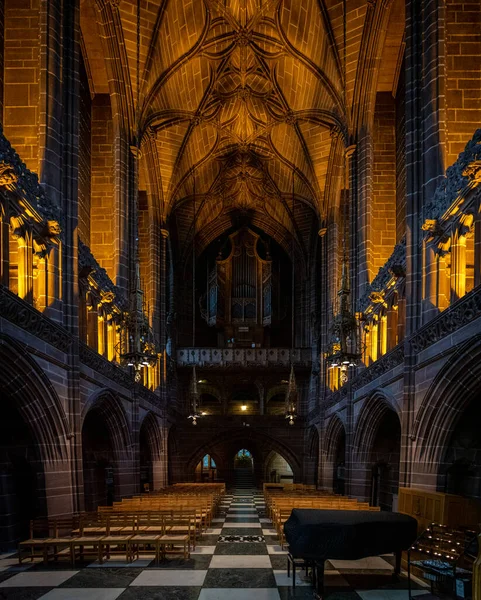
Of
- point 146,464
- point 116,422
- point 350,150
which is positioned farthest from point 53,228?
point 146,464

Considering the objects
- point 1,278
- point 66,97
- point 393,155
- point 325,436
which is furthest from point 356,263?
point 1,278

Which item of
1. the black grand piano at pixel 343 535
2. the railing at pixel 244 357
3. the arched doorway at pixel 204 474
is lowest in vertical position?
the arched doorway at pixel 204 474

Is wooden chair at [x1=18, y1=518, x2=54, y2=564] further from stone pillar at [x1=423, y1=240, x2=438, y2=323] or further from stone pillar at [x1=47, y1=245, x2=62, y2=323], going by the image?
stone pillar at [x1=423, y1=240, x2=438, y2=323]

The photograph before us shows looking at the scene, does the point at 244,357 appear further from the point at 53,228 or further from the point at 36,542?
the point at 36,542

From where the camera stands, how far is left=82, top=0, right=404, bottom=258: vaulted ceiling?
68.1 ft

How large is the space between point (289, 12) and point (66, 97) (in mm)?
11265

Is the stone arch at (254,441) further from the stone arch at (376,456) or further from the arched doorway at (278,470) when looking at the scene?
the stone arch at (376,456)

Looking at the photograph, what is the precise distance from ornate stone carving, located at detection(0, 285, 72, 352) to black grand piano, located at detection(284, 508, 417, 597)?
229 inches

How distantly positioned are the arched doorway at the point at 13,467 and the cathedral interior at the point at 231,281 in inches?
2.4

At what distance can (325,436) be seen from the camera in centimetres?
2662

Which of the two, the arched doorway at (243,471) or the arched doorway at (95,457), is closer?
the arched doorway at (95,457)

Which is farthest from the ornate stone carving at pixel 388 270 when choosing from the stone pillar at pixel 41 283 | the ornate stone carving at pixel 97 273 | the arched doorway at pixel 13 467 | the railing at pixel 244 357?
the railing at pixel 244 357

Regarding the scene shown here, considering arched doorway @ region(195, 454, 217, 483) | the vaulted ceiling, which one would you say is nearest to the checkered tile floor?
the vaulted ceiling

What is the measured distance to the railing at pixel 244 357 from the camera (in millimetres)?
33688
